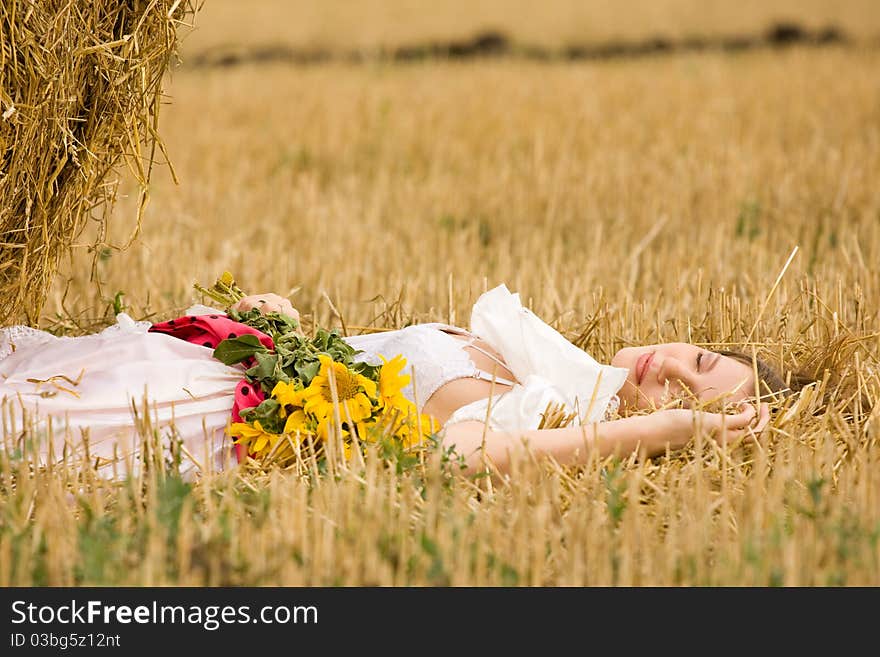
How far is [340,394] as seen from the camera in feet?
9.16

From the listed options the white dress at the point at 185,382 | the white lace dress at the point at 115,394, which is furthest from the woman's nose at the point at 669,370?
the white lace dress at the point at 115,394

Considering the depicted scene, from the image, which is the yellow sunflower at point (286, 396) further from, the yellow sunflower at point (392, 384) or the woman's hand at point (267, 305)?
the woman's hand at point (267, 305)

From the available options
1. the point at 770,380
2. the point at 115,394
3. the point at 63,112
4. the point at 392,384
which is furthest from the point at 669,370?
the point at 63,112

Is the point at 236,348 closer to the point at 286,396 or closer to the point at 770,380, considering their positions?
the point at 286,396

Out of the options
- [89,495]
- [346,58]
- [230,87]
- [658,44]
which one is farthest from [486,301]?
[658,44]

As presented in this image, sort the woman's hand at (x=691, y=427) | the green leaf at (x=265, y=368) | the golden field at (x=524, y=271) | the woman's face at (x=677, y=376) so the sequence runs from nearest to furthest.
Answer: the golden field at (x=524, y=271) → the woman's hand at (x=691, y=427) → the green leaf at (x=265, y=368) → the woman's face at (x=677, y=376)

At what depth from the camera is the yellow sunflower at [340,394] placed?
2.75m

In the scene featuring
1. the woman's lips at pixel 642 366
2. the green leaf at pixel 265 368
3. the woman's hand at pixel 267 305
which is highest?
the woman's hand at pixel 267 305

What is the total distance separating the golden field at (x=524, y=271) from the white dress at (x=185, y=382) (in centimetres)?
17

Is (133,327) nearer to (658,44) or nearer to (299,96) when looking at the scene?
(299,96)

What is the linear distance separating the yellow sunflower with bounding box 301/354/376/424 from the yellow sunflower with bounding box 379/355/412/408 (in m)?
0.02

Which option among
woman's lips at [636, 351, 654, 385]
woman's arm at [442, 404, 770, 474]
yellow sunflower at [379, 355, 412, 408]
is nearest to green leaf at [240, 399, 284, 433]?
yellow sunflower at [379, 355, 412, 408]

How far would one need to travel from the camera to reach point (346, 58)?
40.1 feet

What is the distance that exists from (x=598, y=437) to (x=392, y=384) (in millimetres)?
510
